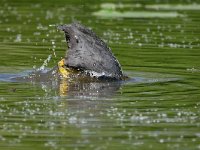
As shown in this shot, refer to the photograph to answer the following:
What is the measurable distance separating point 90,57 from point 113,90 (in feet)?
3.06

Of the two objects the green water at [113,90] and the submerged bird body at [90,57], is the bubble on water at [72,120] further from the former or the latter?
the submerged bird body at [90,57]

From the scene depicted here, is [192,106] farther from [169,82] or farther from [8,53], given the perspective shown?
[8,53]

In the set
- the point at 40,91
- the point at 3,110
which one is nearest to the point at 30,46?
→ the point at 40,91

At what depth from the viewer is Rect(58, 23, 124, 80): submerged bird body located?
40.5ft

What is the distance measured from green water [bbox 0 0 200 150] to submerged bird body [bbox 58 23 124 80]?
0.33m

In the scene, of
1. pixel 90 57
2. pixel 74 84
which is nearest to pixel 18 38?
pixel 90 57

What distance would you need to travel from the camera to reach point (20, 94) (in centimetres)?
1113

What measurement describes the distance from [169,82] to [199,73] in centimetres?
104

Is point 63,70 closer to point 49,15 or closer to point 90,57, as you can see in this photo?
point 90,57

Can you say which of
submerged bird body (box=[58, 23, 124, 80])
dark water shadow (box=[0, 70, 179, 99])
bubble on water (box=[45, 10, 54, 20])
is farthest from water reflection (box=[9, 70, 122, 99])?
bubble on water (box=[45, 10, 54, 20])

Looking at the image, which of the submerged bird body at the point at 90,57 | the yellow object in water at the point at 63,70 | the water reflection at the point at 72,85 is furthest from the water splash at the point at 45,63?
the submerged bird body at the point at 90,57

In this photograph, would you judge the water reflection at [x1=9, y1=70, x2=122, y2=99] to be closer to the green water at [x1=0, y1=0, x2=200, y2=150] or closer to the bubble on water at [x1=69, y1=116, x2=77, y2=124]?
the green water at [x1=0, y1=0, x2=200, y2=150]

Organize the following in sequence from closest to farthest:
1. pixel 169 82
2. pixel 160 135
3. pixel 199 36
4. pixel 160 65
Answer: pixel 160 135
pixel 169 82
pixel 160 65
pixel 199 36

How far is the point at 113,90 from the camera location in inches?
457
